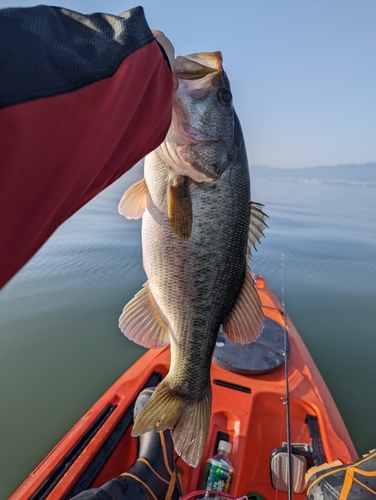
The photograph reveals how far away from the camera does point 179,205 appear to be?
4.63ft

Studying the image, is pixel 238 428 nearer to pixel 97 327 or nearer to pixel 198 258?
pixel 198 258

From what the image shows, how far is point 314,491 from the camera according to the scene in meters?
1.92

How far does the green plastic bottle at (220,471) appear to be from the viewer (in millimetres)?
2641

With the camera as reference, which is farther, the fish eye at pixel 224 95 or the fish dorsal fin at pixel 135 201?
the fish dorsal fin at pixel 135 201

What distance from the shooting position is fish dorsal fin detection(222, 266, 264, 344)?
1.72 meters

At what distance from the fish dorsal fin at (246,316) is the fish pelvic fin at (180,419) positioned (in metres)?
0.43

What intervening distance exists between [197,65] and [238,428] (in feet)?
10.1

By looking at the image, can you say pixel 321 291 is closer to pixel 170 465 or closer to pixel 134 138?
pixel 170 465

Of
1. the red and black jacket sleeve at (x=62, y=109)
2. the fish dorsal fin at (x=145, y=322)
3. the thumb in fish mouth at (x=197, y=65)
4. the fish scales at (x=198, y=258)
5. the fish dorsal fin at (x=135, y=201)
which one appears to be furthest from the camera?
the fish dorsal fin at (x=145, y=322)

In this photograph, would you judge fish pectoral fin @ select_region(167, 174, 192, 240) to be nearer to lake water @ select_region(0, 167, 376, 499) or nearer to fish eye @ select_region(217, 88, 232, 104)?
fish eye @ select_region(217, 88, 232, 104)

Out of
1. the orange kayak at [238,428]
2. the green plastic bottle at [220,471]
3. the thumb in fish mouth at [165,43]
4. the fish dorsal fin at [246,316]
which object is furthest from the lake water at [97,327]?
the thumb in fish mouth at [165,43]

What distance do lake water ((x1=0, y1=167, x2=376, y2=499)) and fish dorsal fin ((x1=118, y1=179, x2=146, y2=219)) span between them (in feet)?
7.74

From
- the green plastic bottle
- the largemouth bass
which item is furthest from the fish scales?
the green plastic bottle

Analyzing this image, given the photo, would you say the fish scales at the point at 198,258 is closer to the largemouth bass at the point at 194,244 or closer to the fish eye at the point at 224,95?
the largemouth bass at the point at 194,244
